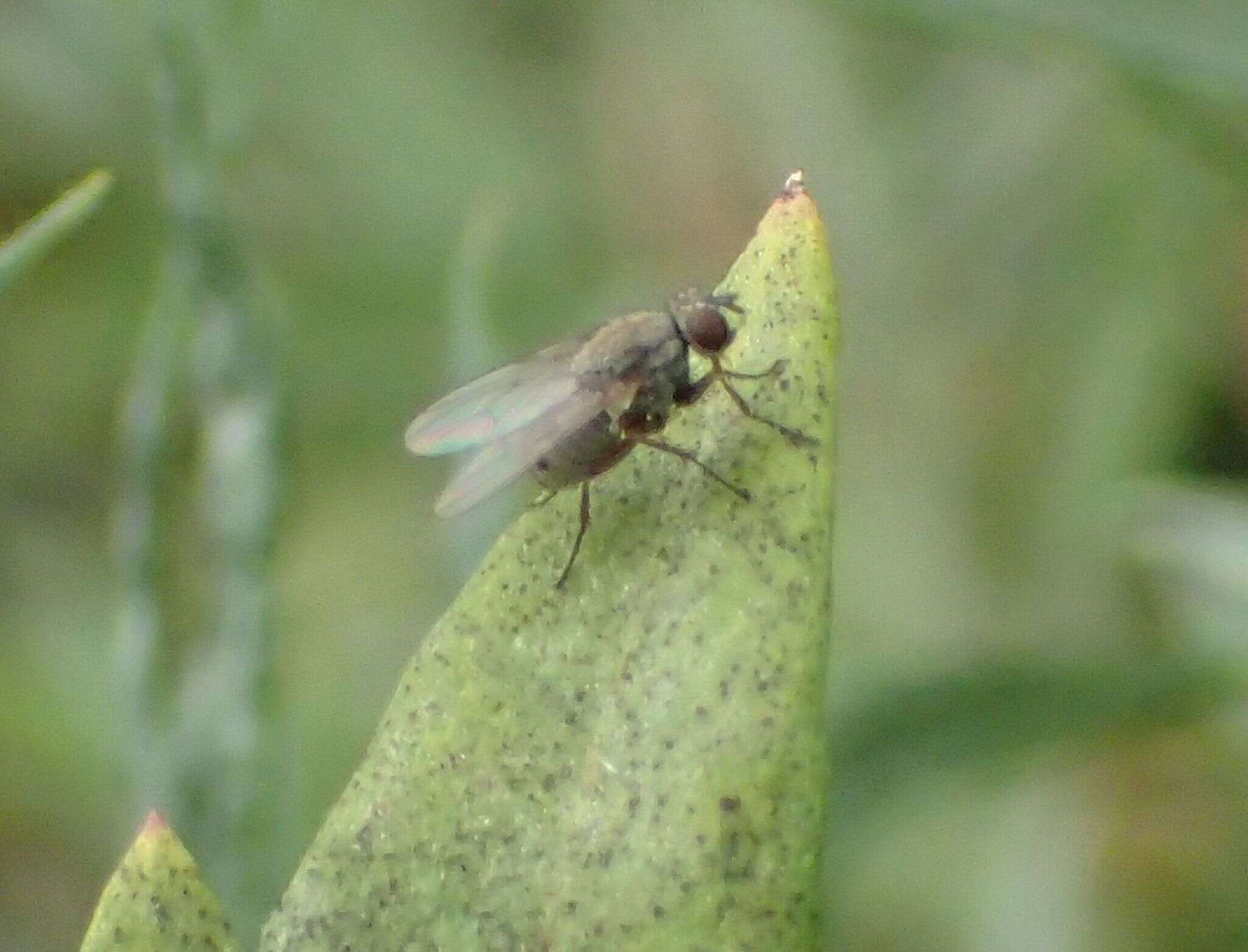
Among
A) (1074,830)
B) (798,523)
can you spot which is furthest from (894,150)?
(798,523)

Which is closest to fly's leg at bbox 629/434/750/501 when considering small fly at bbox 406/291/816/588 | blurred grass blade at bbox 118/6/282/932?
small fly at bbox 406/291/816/588

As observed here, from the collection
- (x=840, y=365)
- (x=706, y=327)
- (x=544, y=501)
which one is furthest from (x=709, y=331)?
(x=840, y=365)

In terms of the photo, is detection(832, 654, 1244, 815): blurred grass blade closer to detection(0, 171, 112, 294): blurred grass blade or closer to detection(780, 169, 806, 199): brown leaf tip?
detection(780, 169, 806, 199): brown leaf tip

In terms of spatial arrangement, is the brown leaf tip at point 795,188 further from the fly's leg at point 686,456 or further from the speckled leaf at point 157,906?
the speckled leaf at point 157,906

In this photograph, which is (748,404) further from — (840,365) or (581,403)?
(840,365)

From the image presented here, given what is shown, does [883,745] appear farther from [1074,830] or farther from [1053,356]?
[1053,356]

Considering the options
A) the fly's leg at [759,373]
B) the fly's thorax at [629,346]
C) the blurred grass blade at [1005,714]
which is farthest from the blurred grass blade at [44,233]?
the blurred grass blade at [1005,714]
